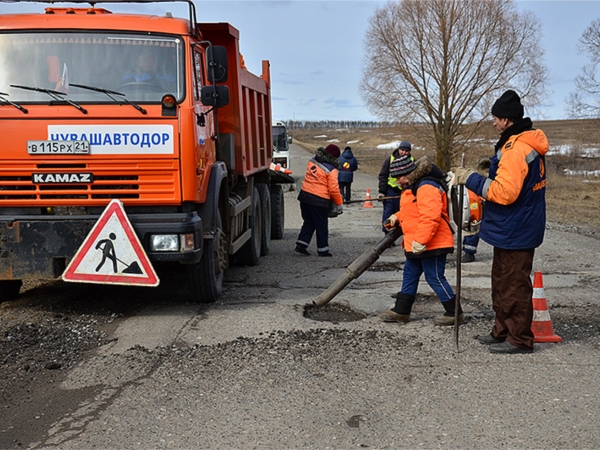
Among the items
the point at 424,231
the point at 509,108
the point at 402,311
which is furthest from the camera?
the point at 402,311

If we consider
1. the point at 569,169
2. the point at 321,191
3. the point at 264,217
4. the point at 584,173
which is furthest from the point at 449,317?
the point at 569,169

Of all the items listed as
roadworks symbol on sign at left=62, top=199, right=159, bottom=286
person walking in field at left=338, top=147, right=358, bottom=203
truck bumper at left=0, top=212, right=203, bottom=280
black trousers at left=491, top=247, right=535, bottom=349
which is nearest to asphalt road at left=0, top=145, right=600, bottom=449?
black trousers at left=491, top=247, right=535, bottom=349

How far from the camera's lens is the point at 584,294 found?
7508 mm

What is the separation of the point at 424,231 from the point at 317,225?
4.72 meters

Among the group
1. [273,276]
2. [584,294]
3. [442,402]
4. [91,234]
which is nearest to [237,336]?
[91,234]

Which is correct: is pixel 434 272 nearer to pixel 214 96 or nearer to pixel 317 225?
pixel 214 96

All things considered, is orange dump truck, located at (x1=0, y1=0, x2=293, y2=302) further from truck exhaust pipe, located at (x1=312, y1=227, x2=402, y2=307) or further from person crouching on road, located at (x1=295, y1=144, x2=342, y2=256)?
person crouching on road, located at (x1=295, y1=144, x2=342, y2=256)

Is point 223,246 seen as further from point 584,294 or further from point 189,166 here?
point 584,294

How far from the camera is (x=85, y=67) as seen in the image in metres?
6.42

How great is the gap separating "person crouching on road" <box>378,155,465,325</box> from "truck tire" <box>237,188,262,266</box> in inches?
142

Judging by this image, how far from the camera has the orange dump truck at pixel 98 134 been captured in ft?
20.3

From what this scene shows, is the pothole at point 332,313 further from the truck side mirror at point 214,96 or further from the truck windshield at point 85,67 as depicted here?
the truck windshield at point 85,67

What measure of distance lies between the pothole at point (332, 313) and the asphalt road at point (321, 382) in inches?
3.0

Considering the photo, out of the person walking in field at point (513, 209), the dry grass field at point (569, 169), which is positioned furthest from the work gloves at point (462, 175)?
the dry grass field at point (569, 169)
